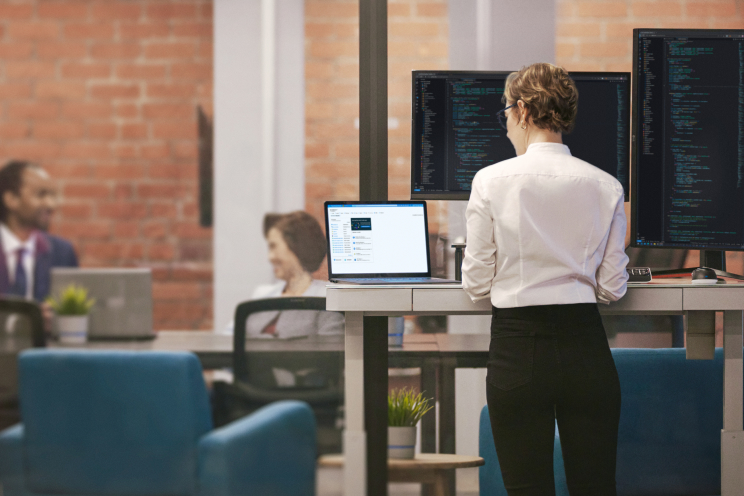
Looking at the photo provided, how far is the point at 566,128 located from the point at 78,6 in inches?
79.4

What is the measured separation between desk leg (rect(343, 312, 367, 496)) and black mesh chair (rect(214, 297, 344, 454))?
0.67 m

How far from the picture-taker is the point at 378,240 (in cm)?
201

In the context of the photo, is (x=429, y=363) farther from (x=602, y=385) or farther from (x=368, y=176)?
(x=602, y=385)

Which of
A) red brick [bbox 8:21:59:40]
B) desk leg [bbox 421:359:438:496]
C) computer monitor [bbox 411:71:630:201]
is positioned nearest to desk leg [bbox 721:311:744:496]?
computer monitor [bbox 411:71:630:201]

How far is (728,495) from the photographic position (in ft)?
6.06

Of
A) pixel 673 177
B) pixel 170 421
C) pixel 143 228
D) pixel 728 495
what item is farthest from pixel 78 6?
pixel 728 495

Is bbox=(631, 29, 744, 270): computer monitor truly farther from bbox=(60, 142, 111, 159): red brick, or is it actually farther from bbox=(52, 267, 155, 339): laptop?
bbox=(60, 142, 111, 159): red brick

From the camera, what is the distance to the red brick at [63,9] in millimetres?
2555

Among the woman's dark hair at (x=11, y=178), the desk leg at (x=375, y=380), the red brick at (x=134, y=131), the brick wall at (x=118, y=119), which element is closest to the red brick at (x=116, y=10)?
the brick wall at (x=118, y=119)

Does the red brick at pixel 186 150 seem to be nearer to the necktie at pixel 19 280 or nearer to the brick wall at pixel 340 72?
the brick wall at pixel 340 72

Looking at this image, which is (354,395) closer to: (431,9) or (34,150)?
(431,9)

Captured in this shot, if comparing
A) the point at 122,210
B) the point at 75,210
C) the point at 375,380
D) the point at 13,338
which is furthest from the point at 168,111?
the point at 375,380

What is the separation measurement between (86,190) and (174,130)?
0.42 metres

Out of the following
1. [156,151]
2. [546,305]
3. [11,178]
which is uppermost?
[156,151]
